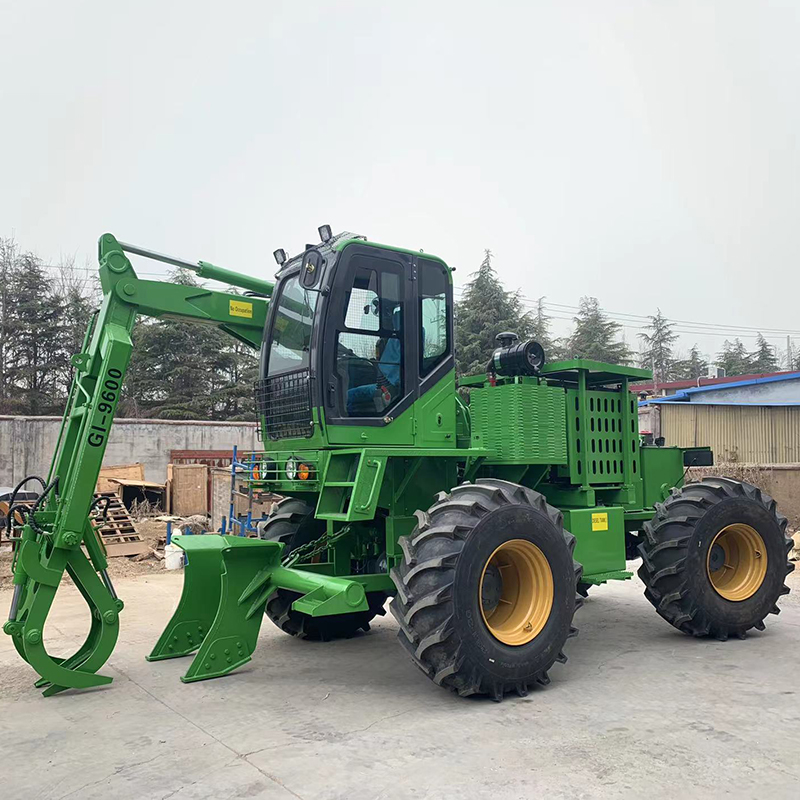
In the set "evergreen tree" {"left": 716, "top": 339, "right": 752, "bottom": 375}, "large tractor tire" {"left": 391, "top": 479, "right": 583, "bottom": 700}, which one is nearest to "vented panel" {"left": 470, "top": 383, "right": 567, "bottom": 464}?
"large tractor tire" {"left": 391, "top": 479, "right": 583, "bottom": 700}

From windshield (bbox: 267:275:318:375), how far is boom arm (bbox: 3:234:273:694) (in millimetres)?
607

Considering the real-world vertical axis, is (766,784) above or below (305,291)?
below

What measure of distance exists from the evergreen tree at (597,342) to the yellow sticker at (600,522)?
3487cm

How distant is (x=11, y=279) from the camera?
3250 centimetres

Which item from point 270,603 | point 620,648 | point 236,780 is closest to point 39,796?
point 236,780

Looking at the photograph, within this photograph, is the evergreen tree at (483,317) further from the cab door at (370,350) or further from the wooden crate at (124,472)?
the cab door at (370,350)

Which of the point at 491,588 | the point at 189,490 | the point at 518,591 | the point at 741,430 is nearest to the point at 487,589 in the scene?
the point at 491,588

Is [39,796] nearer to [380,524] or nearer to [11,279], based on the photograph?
[380,524]

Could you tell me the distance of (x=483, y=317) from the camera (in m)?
30.0

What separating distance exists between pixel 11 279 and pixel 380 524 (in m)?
31.3

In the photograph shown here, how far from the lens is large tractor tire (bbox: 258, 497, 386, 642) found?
6809mm

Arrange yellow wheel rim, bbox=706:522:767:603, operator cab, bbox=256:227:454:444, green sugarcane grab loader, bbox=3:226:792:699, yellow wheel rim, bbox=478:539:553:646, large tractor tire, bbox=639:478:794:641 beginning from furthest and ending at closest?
yellow wheel rim, bbox=706:522:767:603 < large tractor tire, bbox=639:478:794:641 < operator cab, bbox=256:227:454:444 < yellow wheel rim, bbox=478:539:553:646 < green sugarcane grab loader, bbox=3:226:792:699

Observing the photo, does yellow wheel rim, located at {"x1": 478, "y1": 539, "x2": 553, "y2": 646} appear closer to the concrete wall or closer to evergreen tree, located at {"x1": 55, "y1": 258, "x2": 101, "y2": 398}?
the concrete wall

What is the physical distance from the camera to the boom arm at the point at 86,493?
5.35 m
